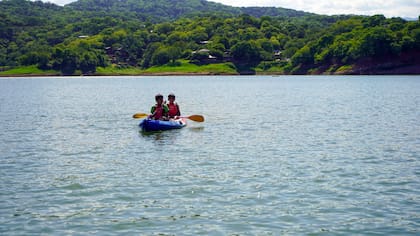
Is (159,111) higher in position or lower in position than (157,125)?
higher

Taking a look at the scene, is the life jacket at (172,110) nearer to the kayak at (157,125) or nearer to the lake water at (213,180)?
the kayak at (157,125)

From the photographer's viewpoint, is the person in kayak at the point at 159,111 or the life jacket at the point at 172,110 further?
the life jacket at the point at 172,110

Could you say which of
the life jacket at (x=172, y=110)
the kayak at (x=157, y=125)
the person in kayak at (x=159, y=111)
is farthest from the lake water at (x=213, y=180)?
the life jacket at (x=172, y=110)

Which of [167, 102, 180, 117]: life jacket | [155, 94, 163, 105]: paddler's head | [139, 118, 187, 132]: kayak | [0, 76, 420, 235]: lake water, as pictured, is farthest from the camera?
[167, 102, 180, 117]: life jacket

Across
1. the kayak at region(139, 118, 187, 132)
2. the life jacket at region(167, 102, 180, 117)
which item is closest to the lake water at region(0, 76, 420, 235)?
the kayak at region(139, 118, 187, 132)

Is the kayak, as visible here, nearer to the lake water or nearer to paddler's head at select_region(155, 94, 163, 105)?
the lake water

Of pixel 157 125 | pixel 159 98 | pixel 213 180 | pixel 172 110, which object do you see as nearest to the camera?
pixel 213 180

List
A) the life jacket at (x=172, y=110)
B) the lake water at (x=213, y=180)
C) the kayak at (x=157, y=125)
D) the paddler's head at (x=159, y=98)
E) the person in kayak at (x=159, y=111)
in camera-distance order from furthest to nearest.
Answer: the life jacket at (x=172, y=110), the person in kayak at (x=159, y=111), the kayak at (x=157, y=125), the paddler's head at (x=159, y=98), the lake water at (x=213, y=180)

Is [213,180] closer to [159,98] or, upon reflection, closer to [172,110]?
[159,98]

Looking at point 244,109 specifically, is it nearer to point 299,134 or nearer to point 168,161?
point 299,134

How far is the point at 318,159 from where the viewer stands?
28.2 meters

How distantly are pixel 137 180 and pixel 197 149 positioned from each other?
9086 mm

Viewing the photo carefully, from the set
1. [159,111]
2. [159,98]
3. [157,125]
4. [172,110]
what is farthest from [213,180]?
[172,110]

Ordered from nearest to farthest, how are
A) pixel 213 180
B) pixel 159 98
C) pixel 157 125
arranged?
pixel 213 180 → pixel 159 98 → pixel 157 125
